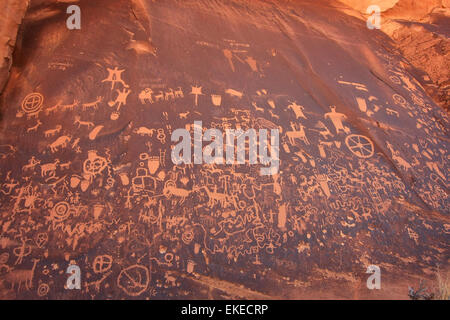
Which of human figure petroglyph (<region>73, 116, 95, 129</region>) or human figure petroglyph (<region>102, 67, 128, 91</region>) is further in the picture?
human figure petroglyph (<region>102, 67, 128, 91</region>)

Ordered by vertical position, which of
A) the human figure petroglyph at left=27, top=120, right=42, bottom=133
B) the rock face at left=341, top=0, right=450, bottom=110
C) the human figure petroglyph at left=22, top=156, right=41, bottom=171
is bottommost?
the human figure petroglyph at left=22, top=156, right=41, bottom=171

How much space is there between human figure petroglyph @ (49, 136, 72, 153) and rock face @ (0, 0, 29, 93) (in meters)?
0.65

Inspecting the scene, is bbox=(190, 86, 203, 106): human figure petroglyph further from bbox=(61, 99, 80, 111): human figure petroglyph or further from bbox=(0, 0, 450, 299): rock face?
bbox=(61, 99, 80, 111): human figure petroglyph

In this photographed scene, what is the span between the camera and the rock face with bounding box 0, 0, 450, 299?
199cm

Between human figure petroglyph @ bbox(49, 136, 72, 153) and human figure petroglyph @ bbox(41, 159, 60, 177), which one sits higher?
human figure petroglyph @ bbox(49, 136, 72, 153)

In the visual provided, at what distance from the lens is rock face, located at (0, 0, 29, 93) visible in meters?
2.42

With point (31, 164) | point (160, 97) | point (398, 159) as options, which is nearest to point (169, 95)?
point (160, 97)

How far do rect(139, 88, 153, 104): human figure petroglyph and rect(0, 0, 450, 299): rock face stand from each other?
0.15ft

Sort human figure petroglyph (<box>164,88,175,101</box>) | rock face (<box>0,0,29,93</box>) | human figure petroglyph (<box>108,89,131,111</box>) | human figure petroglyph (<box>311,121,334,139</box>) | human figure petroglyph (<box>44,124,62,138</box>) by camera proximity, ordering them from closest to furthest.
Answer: human figure petroglyph (<box>44,124,62,138</box>), rock face (<box>0,0,29,93</box>), human figure petroglyph (<box>108,89,131,111</box>), human figure petroglyph (<box>164,88,175,101</box>), human figure petroglyph (<box>311,121,334,139</box>)

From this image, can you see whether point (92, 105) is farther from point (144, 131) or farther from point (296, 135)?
point (296, 135)

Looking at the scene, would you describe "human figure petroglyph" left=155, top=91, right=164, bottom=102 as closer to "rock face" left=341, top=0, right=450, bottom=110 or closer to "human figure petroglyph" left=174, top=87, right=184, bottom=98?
"human figure petroglyph" left=174, top=87, right=184, bottom=98

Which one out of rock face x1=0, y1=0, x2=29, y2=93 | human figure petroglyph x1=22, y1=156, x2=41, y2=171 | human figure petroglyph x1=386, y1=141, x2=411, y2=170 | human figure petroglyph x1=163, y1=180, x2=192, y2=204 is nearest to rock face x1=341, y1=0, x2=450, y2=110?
human figure petroglyph x1=386, y1=141, x2=411, y2=170

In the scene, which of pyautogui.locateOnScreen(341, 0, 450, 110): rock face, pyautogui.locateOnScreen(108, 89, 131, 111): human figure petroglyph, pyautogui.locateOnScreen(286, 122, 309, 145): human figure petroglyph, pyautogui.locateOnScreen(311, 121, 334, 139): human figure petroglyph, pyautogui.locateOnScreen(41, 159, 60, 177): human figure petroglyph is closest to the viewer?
pyautogui.locateOnScreen(41, 159, 60, 177): human figure petroglyph

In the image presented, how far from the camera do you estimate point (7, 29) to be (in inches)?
97.2
